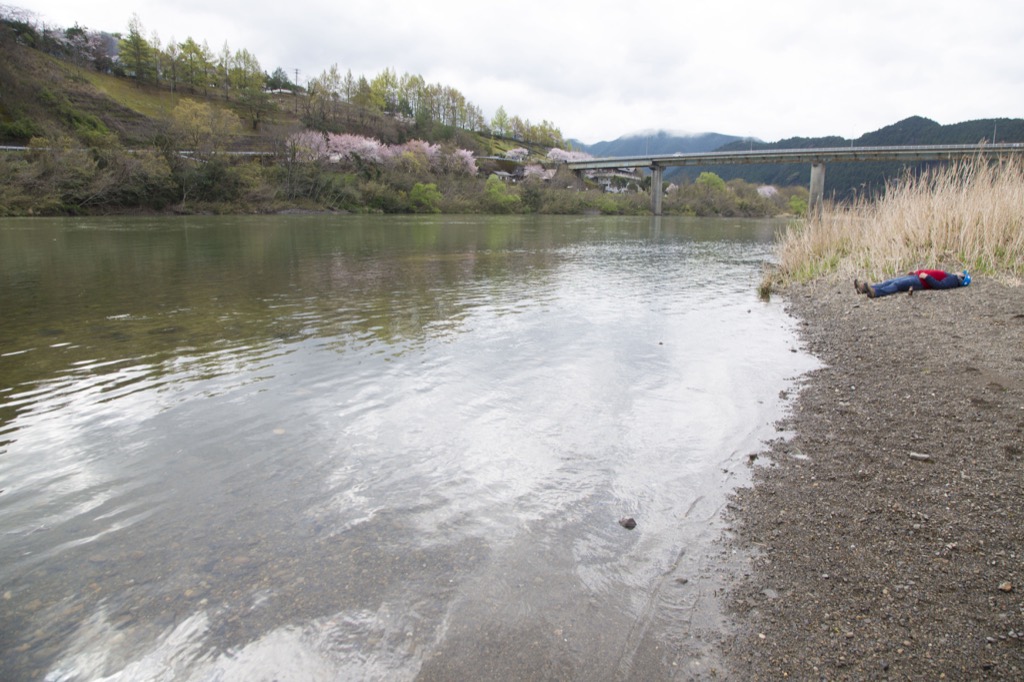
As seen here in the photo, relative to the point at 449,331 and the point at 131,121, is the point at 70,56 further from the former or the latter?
the point at 449,331

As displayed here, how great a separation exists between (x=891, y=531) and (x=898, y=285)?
31.2 ft

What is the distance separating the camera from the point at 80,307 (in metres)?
11.2

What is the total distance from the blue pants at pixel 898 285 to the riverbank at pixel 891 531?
169 inches

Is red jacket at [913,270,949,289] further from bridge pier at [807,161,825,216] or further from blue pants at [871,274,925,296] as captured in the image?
bridge pier at [807,161,825,216]

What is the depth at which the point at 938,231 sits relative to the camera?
1287 cm

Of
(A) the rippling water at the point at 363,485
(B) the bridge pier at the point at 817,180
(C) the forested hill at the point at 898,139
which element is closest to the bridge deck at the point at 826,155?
(B) the bridge pier at the point at 817,180

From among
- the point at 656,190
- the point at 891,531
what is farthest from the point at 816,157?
the point at 891,531

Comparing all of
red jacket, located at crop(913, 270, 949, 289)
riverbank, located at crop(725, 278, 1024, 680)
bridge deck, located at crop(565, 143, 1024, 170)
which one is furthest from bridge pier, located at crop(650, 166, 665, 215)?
riverbank, located at crop(725, 278, 1024, 680)

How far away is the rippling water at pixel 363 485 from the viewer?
294 centimetres

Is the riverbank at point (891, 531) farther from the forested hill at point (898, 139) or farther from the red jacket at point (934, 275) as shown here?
the forested hill at point (898, 139)

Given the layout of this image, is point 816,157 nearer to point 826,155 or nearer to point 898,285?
point 826,155

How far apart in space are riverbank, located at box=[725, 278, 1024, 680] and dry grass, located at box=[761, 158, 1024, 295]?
241 inches

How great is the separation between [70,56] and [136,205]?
2589 inches

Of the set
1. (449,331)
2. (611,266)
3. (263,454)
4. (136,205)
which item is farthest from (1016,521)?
(136,205)
